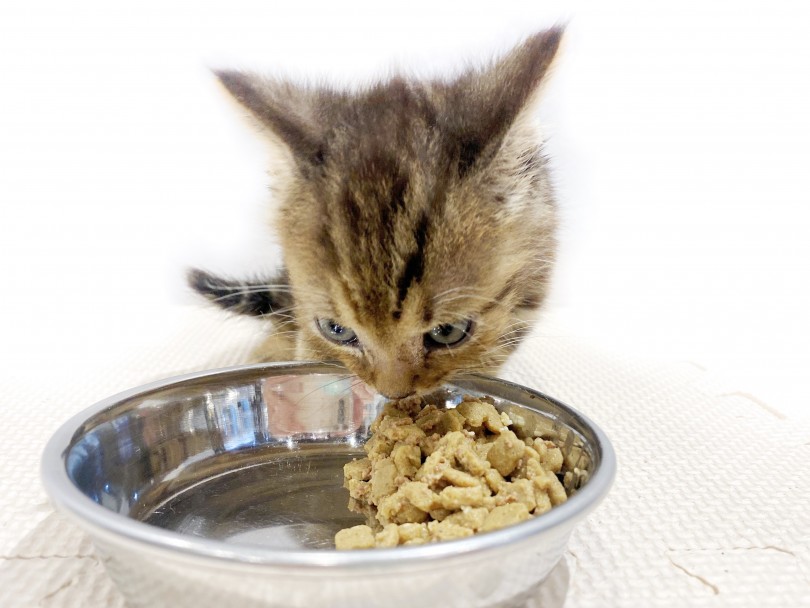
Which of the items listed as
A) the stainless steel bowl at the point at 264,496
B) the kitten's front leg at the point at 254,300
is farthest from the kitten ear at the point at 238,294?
the stainless steel bowl at the point at 264,496

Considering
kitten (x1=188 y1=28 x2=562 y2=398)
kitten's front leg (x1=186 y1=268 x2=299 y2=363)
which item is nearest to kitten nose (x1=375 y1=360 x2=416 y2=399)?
kitten (x1=188 y1=28 x2=562 y2=398)

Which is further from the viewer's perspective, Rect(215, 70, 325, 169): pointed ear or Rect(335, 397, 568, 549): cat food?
Rect(215, 70, 325, 169): pointed ear

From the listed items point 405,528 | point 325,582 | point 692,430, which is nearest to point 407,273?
point 405,528

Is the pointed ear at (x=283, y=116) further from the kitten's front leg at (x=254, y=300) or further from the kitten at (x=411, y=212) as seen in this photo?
the kitten's front leg at (x=254, y=300)

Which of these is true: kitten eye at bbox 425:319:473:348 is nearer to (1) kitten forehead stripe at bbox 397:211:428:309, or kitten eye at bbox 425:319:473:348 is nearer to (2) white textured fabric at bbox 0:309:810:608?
(1) kitten forehead stripe at bbox 397:211:428:309

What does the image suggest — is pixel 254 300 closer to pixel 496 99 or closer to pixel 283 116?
pixel 283 116

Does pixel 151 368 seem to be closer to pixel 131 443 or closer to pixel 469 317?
pixel 131 443
